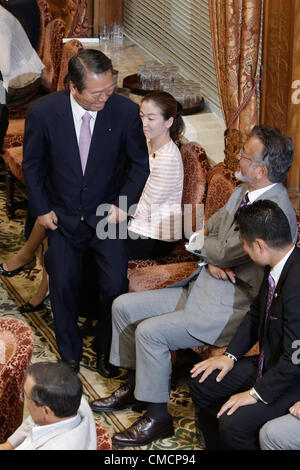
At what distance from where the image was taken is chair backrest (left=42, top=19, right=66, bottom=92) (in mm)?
6172

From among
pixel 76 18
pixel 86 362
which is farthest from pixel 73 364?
pixel 76 18

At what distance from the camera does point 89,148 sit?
409cm

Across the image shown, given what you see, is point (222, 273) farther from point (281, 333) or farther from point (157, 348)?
point (281, 333)

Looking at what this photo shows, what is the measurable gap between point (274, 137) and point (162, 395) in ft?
3.91

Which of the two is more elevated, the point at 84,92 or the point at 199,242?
the point at 84,92

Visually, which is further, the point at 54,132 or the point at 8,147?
the point at 8,147

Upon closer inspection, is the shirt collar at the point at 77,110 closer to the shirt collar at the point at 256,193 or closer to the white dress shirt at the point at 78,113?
the white dress shirt at the point at 78,113

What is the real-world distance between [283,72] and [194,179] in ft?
2.35

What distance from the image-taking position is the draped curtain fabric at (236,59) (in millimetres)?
4113

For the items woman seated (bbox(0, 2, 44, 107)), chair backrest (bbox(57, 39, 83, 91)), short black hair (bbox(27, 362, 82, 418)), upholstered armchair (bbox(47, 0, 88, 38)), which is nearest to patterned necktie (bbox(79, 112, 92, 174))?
short black hair (bbox(27, 362, 82, 418))

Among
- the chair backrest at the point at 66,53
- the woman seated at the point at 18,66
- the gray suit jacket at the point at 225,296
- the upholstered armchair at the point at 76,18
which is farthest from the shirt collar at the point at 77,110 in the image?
the upholstered armchair at the point at 76,18

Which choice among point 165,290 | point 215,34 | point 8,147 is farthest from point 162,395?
point 8,147
